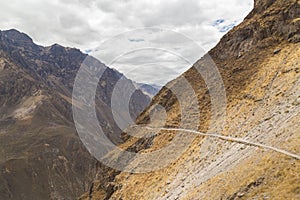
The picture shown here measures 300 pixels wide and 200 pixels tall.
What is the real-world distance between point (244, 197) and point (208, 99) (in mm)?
27567

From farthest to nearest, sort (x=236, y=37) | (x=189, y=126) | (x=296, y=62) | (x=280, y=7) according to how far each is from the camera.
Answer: (x=236, y=37) → (x=280, y=7) → (x=189, y=126) → (x=296, y=62)

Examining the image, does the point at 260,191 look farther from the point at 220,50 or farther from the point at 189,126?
the point at 220,50

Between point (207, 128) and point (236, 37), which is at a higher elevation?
point (236, 37)

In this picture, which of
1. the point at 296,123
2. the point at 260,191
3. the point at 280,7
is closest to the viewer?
the point at 260,191

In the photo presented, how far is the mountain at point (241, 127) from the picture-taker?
29.6 metres

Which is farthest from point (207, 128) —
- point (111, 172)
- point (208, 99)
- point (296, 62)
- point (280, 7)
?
point (280, 7)

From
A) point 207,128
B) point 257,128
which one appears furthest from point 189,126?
point 257,128

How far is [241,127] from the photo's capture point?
40.8 meters

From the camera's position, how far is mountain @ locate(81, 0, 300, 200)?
29594 millimetres

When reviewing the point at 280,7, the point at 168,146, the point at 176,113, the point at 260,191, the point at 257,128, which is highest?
the point at 280,7

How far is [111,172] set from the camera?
5656 centimetres

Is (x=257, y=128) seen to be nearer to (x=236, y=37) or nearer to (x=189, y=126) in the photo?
(x=189, y=126)

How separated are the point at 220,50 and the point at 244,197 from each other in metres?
39.2

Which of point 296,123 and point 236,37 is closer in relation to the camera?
point 296,123
